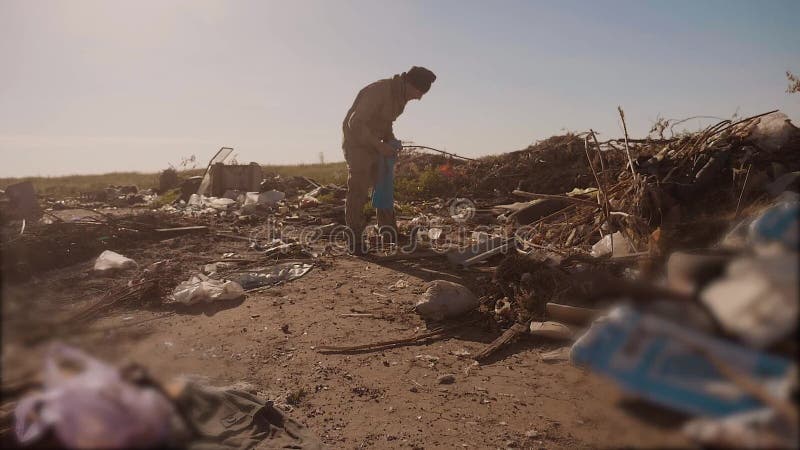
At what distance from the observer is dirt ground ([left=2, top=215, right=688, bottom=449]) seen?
297 cm

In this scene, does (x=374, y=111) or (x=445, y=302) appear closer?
(x=445, y=302)

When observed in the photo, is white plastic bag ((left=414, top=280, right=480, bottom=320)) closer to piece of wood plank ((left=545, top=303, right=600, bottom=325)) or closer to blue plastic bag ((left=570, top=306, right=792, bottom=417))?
piece of wood plank ((left=545, top=303, right=600, bottom=325))

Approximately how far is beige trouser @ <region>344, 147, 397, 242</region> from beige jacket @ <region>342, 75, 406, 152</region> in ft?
0.35

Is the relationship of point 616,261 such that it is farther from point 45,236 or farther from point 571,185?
point 45,236

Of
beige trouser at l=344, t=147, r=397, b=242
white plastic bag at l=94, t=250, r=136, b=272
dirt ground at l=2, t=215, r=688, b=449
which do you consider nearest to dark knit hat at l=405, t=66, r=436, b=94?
beige trouser at l=344, t=147, r=397, b=242

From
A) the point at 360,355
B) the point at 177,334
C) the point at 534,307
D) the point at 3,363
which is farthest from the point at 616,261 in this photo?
the point at 3,363

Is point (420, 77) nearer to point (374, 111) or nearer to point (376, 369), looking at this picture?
point (374, 111)

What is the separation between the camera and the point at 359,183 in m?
7.10

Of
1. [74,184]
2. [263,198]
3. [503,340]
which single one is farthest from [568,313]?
[74,184]

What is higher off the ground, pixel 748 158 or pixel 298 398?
pixel 748 158

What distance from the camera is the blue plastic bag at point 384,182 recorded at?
7.05 metres

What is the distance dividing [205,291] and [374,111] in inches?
119

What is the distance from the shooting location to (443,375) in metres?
3.67

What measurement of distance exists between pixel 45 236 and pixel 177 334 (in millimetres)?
4008
